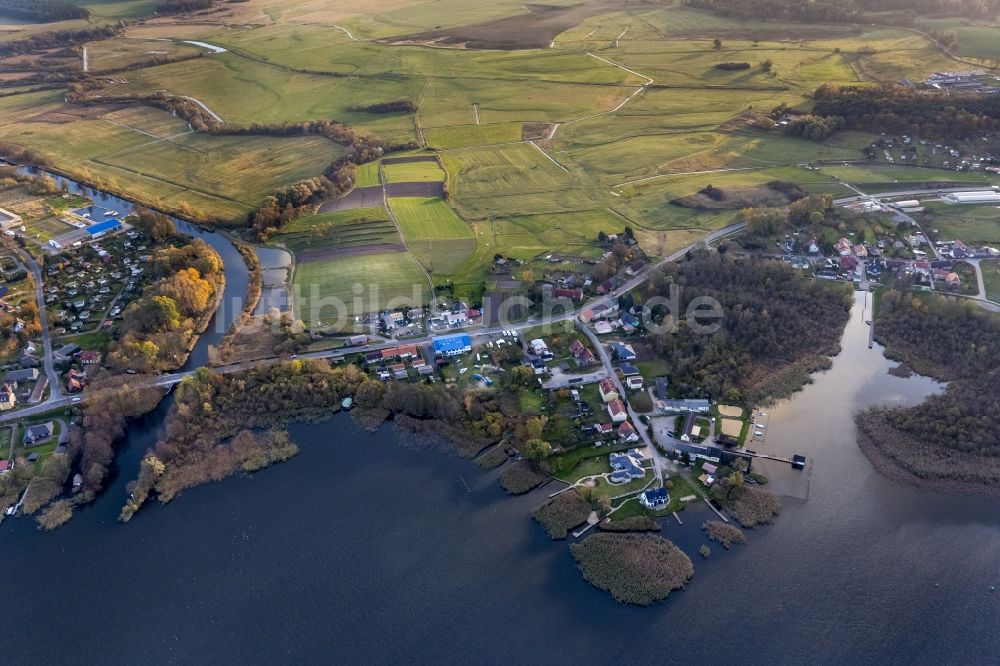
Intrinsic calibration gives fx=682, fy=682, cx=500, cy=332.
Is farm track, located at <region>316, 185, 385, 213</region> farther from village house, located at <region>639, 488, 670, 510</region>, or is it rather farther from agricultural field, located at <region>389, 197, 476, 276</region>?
village house, located at <region>639, 488, 670, 510</region>

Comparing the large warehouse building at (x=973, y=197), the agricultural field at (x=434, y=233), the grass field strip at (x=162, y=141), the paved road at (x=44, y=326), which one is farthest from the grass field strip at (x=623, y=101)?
the paved road at (x=44, y=326)

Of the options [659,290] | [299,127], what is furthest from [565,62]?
[659,290]

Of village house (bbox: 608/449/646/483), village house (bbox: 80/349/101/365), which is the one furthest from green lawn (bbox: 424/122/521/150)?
village house (bbox: 608/449/646/483)

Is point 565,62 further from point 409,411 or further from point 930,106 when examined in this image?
point 409,411

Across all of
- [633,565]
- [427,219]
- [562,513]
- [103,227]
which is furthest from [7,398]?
[633,565]

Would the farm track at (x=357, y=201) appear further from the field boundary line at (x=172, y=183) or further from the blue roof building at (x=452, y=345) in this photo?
the blue roof building at (x=452, y=345)
